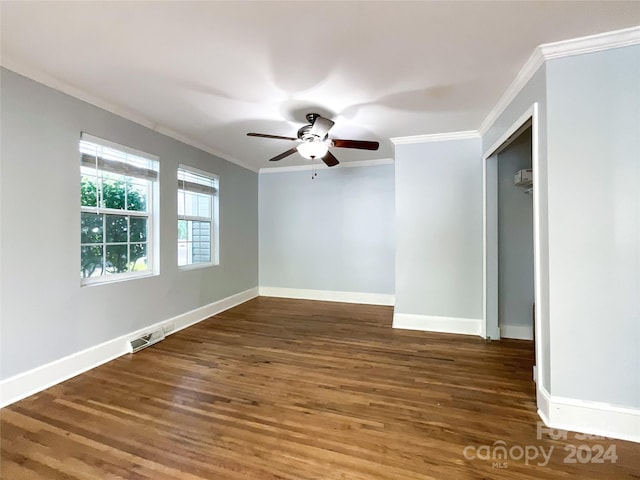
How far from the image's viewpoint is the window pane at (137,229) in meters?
3.23

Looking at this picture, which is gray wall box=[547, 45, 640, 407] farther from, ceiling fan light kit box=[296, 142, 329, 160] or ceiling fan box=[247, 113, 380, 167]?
ceiling fan light kit box=[296, 142, 329, 160]

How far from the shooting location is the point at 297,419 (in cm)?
195

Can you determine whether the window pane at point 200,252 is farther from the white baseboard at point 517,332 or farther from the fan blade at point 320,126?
the white baseboard at point 517,332

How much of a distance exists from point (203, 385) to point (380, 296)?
11.3 feet

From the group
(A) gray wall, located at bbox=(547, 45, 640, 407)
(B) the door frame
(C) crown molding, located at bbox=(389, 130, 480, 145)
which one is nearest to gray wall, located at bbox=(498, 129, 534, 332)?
(B) the door frame

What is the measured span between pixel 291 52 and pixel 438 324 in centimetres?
347

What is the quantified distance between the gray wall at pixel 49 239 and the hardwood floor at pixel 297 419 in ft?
1.30

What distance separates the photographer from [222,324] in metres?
4.03

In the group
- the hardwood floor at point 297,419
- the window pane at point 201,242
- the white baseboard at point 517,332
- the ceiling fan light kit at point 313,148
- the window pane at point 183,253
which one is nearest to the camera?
the hardwood floor at point 297,419

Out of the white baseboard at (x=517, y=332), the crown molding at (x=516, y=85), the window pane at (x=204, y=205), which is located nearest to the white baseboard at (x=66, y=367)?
the window pane at (x=204, y=205)

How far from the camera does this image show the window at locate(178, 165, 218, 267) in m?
3.98

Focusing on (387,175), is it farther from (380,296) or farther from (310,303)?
(310,303)

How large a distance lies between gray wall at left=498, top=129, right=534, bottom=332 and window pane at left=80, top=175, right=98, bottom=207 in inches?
179

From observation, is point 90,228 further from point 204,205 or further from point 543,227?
point 543,227
